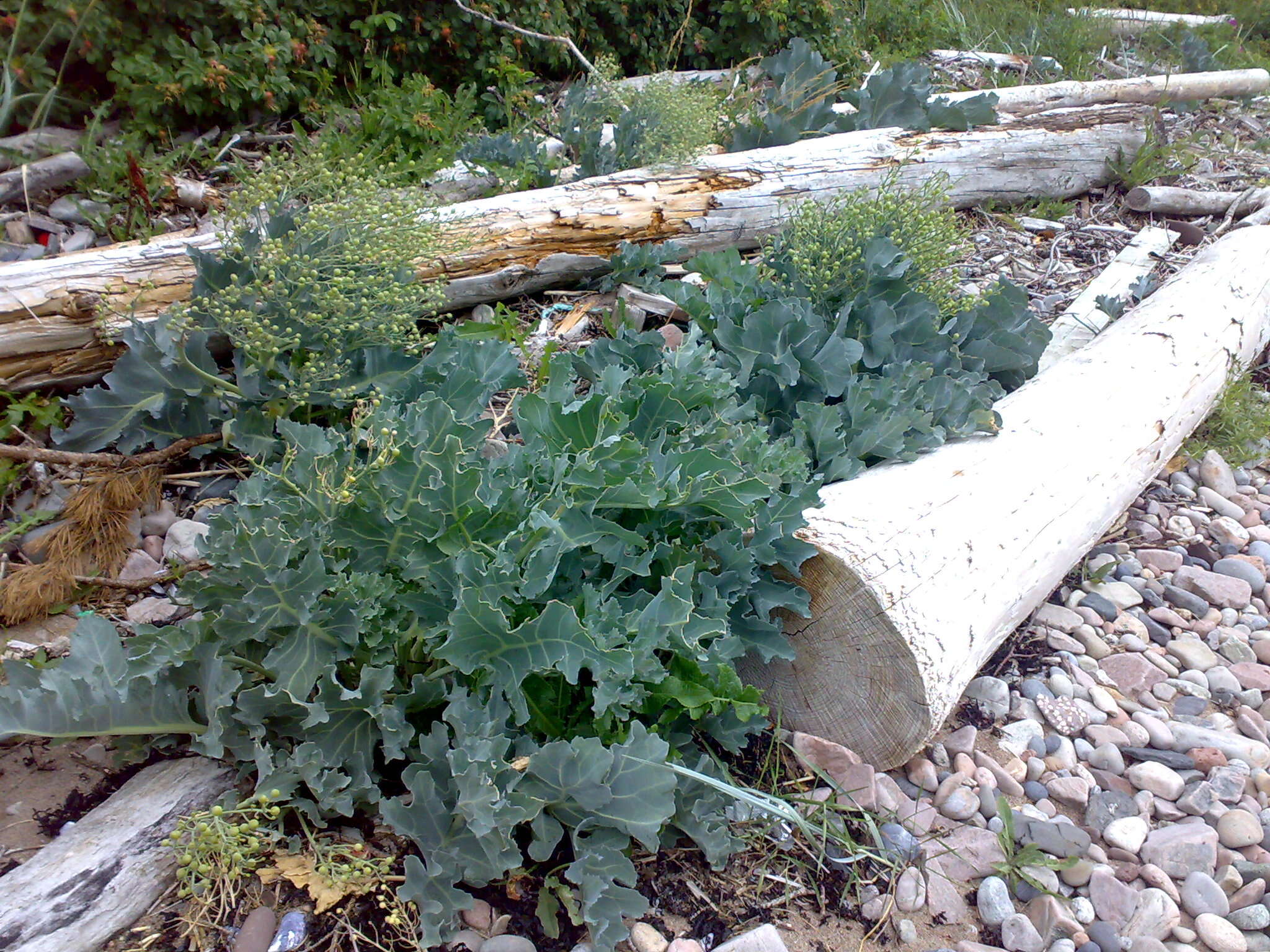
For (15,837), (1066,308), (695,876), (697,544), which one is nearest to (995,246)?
(1066,308)

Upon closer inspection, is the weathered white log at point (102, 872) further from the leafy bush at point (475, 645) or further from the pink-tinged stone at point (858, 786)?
the pink-tinged stone at point (858, 786)

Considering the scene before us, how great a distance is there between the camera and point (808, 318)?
2.68 meters

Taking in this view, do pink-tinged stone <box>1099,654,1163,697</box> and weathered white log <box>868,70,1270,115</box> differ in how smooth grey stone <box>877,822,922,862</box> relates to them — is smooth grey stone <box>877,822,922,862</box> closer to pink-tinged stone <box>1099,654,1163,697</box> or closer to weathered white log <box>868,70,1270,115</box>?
pink-tinged stone <box>1099,654,1163,697</box>

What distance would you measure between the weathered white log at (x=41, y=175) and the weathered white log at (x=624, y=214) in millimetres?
984

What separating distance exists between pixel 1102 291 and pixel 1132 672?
2.16 m

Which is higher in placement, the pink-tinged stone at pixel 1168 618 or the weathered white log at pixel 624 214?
the weathered white log at pixel 624 214

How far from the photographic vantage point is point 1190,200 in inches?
193

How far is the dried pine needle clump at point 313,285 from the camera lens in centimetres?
239

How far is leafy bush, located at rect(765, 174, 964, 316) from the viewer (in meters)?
2.94

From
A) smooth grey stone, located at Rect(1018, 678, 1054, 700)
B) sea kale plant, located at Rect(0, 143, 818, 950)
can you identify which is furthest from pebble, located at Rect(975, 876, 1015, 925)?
smooth grey stone, located at Rect(1018, 678, 1054, 700)

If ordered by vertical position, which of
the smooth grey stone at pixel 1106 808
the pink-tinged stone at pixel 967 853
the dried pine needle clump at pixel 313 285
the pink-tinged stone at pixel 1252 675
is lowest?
A: the pink-tinged stone at pixel 1252 675

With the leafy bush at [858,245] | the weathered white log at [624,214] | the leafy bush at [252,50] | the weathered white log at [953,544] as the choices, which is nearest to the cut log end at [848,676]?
the weathered white log at [953,544]

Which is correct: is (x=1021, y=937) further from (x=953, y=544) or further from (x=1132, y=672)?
(x=1132, y=672)

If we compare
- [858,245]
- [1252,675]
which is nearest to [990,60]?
[858,245]
